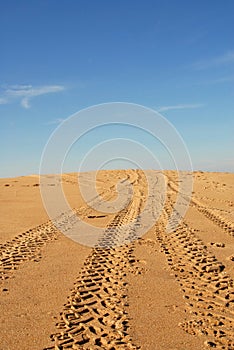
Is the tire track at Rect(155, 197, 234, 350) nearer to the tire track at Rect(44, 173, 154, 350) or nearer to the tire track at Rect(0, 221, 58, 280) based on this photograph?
the tire track at Rect(44, 173, 154, 350)

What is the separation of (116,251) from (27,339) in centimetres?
358

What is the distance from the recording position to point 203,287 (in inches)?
212

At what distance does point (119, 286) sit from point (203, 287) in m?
1.19

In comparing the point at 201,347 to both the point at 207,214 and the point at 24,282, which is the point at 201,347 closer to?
the point at 24,282

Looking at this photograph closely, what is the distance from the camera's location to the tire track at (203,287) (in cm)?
407

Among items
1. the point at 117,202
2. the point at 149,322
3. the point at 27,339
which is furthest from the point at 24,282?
the point at 117,202

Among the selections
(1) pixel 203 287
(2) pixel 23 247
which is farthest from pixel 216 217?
(1) pixel 203 287

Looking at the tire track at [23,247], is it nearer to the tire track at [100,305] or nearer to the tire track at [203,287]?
the tire track at [100,305]

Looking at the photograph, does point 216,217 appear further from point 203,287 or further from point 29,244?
point 203,287

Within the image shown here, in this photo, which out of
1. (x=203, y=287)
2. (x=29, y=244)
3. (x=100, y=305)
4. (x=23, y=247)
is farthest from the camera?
(x=29, y=244)

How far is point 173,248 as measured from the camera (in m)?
7.65

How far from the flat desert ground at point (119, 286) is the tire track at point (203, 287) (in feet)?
0.04

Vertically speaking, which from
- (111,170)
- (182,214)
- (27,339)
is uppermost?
(111,170)

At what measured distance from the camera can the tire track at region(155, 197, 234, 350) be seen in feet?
13.3
